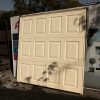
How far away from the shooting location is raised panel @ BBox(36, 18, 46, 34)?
8.91 metres

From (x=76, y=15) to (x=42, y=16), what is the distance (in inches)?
55.4

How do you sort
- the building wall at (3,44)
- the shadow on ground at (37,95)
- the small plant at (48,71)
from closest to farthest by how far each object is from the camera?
1. the shadow on ground at (37,95)
2. the small plant at (48,71)
3. the building wall at (3,44)

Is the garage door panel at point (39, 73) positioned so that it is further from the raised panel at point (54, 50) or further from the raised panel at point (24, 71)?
the raised panel at point (54, 50)

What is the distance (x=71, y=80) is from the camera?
26.7ft

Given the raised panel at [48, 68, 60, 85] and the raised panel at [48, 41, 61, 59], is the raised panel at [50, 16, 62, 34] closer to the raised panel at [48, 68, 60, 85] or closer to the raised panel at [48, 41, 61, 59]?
the raised panel at [48, 41, 61, 59]

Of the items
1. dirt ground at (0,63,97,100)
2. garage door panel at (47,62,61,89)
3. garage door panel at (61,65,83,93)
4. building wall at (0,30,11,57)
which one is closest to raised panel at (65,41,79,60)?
garage door panel at (61,65,83,93)

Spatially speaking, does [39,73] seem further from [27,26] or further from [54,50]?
[27,26]

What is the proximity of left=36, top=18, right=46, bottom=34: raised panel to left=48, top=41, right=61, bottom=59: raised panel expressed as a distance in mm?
589

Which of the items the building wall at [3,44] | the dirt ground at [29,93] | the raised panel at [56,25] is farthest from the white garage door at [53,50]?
the building wall at [3,44]

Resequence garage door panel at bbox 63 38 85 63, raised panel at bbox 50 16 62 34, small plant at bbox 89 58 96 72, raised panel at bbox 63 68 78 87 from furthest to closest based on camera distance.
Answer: raised panel at bbox 50 16 62 34, raised panel at bbox 63 68 78 87, garage door panel at bbox 63 38 85 63, small plant at bbox 89 58 96 72

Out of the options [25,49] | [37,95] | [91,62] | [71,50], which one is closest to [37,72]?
[25,49]

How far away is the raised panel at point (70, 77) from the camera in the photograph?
8039mm

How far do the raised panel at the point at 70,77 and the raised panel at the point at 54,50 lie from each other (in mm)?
596

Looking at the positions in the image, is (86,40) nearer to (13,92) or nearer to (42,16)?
(42,16)
